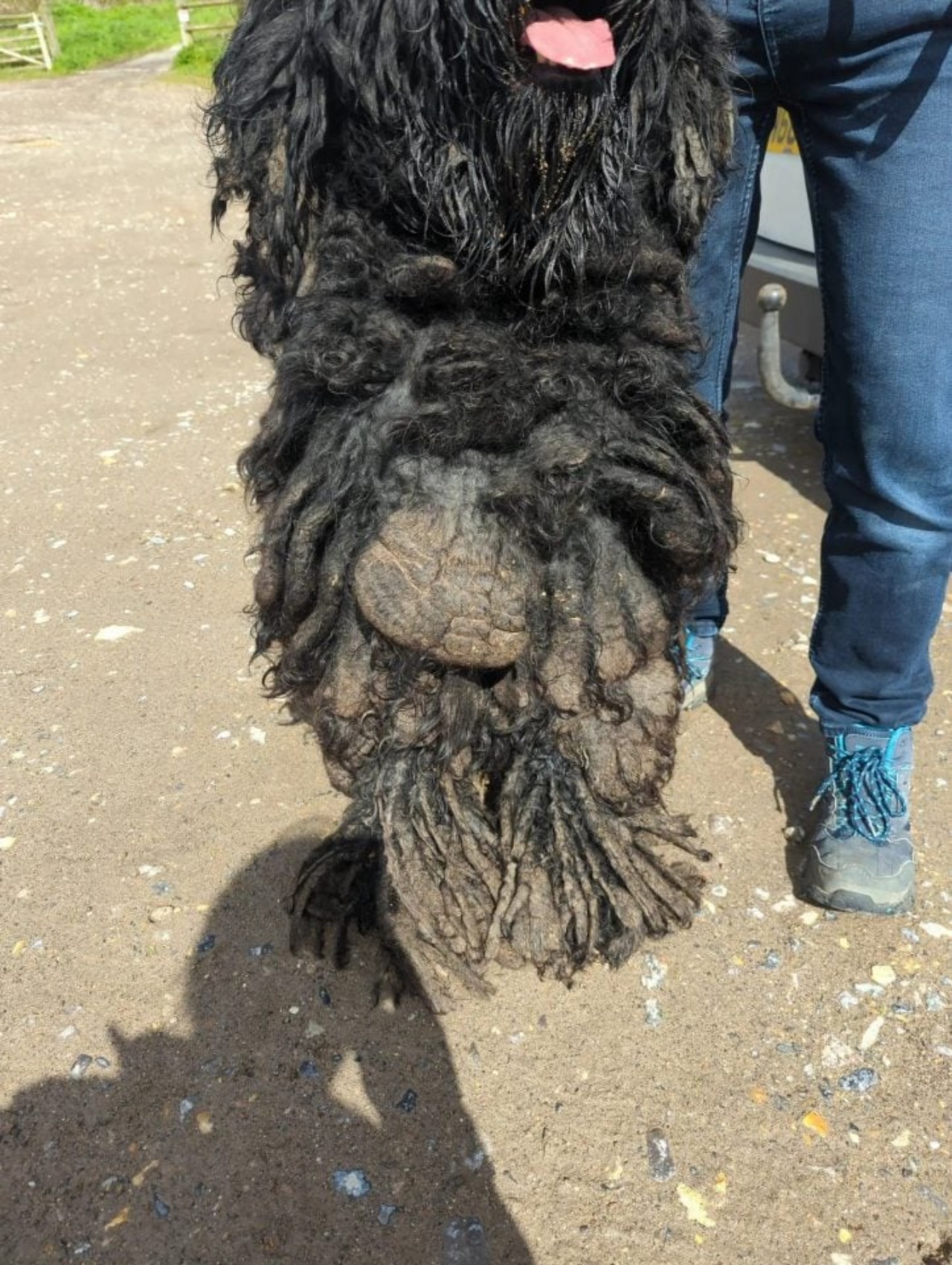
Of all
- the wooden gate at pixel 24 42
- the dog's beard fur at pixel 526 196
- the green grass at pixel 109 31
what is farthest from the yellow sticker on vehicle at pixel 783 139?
the wooden gate at pixel 24 42

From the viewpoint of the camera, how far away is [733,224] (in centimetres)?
228

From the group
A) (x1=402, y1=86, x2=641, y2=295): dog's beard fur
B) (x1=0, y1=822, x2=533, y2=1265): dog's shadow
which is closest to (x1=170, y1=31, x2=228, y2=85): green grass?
(x1=402, y1=86, x2=641, y2=295): dog's beard fur

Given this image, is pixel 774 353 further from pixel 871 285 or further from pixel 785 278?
pixel 871 285

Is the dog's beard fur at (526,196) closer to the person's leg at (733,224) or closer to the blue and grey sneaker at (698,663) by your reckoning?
the person's leg at (733,224)

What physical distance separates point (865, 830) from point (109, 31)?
108 feet

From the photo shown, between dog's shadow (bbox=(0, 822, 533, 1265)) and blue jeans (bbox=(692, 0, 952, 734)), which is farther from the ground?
blue jeans (bbox=(692, 0, 952, 734))

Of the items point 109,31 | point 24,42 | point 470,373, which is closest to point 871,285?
point 470,373

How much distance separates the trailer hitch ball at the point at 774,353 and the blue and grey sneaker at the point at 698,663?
4.73 feet

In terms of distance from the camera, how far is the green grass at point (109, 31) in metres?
25.4

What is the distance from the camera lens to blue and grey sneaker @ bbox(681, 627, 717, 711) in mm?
2904

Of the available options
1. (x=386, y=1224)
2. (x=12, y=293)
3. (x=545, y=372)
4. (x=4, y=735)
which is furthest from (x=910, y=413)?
(x=12, y=293)

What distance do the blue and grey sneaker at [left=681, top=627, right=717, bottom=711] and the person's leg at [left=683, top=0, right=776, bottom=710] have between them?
0.44ft

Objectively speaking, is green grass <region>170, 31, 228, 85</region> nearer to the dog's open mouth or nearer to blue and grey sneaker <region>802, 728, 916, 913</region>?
the dog's open mouth

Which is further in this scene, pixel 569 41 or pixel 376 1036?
pixel 376 1036
